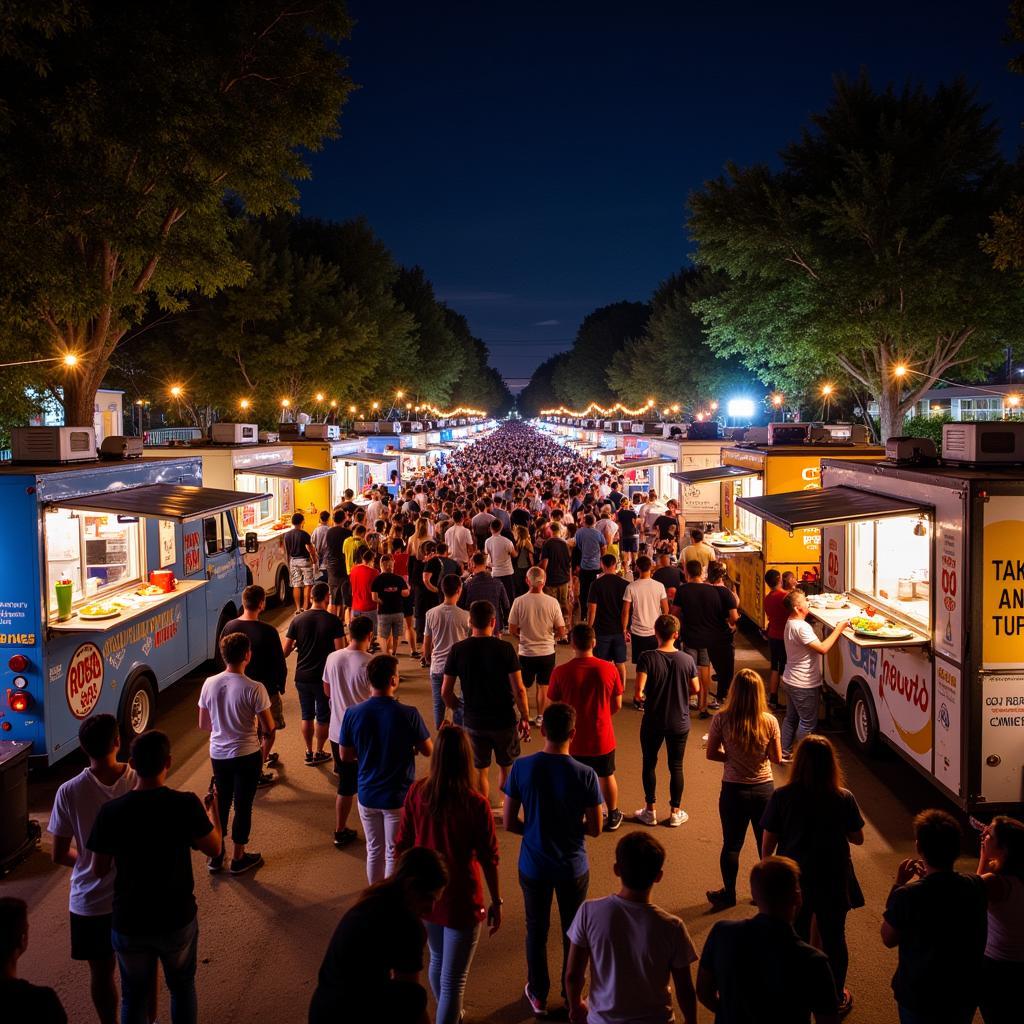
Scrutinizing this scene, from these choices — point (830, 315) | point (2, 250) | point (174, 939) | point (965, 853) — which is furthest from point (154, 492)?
point (830, 315)

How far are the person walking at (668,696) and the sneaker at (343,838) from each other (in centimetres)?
246

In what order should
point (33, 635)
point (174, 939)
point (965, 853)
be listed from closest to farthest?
point (174, 939) < point (965, 853) < point (33, 635)

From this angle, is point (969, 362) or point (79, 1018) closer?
point (79, 1018)

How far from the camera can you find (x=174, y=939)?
4082 millimetres

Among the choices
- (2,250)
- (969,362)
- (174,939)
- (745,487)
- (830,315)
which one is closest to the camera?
(174,939)

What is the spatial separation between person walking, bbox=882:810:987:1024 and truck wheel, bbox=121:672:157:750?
7447mm

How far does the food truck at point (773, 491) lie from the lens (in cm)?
1407

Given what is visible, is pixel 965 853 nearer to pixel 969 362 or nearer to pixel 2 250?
pixel 2 250

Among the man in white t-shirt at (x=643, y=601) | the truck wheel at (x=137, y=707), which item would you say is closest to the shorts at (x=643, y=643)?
the man in white t-shirt at (x=643, y=601)

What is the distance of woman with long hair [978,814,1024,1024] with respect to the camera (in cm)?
393

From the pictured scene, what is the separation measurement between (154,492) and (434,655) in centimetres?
445

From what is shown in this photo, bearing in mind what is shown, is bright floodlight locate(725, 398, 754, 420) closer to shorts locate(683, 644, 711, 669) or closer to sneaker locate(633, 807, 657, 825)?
shorts locate(683, 644, 711, 669)

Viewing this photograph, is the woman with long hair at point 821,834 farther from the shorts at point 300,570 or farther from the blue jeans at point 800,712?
the shorts at point 300,570

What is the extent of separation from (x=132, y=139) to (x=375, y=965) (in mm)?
14779
